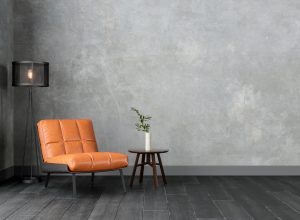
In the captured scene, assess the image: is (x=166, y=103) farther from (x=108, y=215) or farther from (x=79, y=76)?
(x=108, y=215)

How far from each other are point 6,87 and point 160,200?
2880 millimetres

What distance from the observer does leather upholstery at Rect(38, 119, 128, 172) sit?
16.6ft

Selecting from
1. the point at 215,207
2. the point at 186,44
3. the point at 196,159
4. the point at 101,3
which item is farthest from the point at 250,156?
the point at 101,3

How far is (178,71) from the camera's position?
6727 millimetres

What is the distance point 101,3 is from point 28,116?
1.88 m

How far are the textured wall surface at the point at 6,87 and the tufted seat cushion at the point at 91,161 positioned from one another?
1275 mm

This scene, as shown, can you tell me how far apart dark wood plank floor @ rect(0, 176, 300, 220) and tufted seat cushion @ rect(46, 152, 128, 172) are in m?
0.28

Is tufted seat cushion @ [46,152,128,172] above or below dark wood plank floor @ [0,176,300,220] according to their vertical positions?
above

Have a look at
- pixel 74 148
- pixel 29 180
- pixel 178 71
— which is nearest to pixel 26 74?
pixel 74 148

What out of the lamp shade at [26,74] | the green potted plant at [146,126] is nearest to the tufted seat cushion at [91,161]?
the green potted plant at [146,126]

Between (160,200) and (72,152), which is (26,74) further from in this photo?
(160,200)

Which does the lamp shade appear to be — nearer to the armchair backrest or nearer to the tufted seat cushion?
the armchair backrest

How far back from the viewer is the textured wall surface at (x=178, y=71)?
671cm

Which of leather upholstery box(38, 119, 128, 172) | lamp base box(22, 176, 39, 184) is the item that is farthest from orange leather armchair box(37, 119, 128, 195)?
lamp base box(22, 176, 39, 184)
